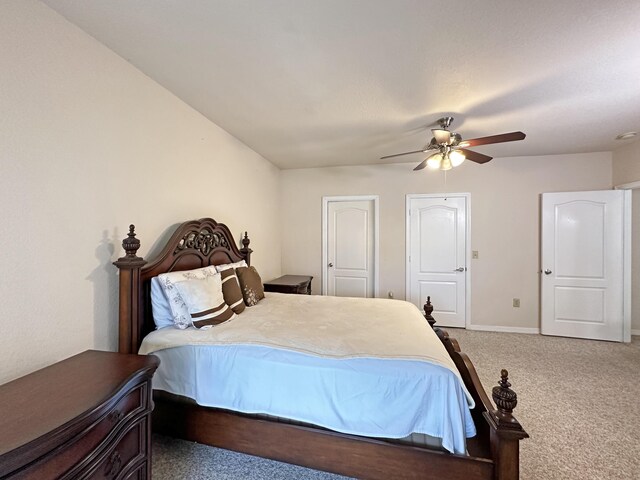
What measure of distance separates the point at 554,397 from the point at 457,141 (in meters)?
2.38

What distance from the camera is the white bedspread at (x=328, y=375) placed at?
1.37m

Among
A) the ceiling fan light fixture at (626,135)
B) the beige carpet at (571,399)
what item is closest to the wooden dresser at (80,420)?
the beige carpet at (571,399)

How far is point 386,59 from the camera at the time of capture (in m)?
1.83

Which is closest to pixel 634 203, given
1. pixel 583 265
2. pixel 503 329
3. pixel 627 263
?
pixel 627 263

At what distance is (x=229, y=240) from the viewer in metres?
2.97

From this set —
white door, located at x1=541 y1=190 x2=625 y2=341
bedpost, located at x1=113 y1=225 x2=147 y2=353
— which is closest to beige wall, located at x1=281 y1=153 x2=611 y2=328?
white door, located at x1=541 y1=190 x2=625 y2=341

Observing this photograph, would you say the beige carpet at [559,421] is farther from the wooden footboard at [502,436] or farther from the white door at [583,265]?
the wooden footboard at [502,436]

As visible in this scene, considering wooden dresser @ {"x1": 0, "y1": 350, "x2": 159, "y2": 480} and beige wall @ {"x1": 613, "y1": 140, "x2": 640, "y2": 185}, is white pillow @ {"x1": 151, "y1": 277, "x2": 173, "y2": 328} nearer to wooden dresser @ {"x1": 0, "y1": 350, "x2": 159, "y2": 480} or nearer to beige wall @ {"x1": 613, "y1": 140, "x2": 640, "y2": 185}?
wooden dresser @ {"x1": 0, "y1": 350, "x2": 159, "y2": 480}

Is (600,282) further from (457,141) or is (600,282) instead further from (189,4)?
(189,4)

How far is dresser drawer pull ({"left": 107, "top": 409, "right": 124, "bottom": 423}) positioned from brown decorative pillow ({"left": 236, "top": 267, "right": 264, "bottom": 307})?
1.45 meters

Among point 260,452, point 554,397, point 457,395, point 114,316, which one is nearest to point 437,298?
point 554,397

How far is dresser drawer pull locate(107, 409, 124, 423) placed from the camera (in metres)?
1.10

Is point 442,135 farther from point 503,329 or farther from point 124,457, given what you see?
point 503,329

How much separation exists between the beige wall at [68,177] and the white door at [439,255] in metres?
3.38
